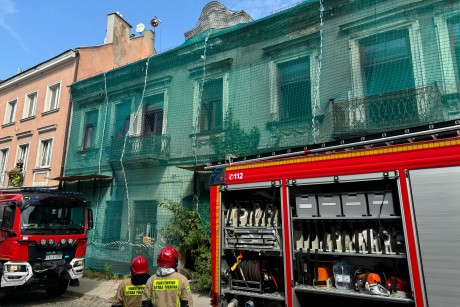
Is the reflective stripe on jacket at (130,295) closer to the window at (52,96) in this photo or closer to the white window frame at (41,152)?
the white window frame at (41,152)

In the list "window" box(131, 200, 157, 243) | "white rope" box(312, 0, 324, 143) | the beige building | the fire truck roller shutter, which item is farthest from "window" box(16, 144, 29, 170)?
the fire truck roller shutter

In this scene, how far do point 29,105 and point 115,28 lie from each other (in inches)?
251

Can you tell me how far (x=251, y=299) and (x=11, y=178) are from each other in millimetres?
16913

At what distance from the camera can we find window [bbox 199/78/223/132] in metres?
10.6

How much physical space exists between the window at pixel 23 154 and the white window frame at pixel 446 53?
18077mm

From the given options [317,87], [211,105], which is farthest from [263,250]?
[211,105]

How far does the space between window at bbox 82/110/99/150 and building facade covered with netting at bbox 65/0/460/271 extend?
52 mm

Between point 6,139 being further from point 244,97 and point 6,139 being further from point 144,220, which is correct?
point 244,97

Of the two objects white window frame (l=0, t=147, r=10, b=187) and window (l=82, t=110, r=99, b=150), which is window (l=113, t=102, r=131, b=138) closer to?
window (l=82, t=110, r=99, b=150)

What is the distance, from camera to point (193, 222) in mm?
9414

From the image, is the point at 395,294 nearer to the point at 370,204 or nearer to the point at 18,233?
the point at 370,204

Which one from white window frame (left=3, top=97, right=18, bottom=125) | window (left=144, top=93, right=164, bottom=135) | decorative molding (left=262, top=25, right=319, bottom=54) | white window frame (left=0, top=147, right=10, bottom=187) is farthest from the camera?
white window frame (left=3, top=97, right=18, bottom=125)

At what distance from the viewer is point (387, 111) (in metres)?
7.43

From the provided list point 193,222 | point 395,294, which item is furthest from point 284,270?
point 193,222
